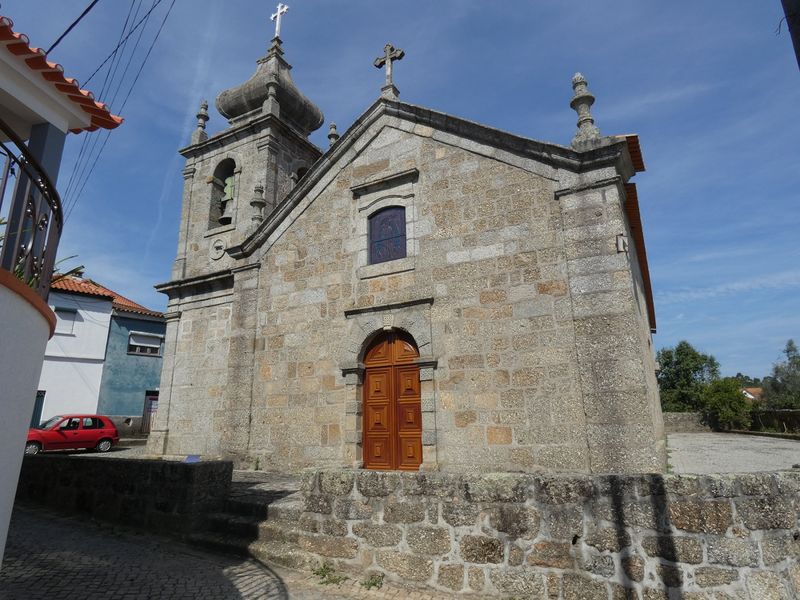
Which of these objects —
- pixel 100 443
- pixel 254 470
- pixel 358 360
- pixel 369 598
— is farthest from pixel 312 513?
pixel 100 443

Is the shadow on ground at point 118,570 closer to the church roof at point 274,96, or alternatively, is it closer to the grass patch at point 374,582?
the grass patch at point 374,582

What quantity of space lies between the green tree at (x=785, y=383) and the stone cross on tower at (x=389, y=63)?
118ft

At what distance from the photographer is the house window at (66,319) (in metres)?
21.5

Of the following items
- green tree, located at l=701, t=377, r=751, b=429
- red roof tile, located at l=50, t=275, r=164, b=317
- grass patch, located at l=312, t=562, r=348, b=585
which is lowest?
grass patch, located at l=312, t=562, r=348, b=585

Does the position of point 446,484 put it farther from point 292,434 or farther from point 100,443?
point 100,443

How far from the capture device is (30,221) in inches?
157

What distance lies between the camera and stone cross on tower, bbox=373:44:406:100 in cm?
979

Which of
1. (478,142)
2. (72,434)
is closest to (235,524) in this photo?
(478,142)

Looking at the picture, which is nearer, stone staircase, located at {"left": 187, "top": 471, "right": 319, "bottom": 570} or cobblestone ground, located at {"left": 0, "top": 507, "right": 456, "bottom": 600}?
cobblestone ground, located at {"left": 0, "top": 507, "right": 456, "bottom": 600}

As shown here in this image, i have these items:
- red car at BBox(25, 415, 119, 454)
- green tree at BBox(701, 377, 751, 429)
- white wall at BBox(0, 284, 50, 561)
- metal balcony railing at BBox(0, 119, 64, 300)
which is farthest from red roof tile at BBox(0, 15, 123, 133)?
green tree at BBox(701, 377, 751, 429)

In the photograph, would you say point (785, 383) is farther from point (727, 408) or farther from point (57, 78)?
point (57, 78)

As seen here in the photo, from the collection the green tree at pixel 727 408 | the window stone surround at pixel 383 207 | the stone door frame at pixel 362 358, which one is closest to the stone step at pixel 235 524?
the stone door frame at pixel 362 358

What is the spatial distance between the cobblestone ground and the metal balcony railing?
2578 millimetres

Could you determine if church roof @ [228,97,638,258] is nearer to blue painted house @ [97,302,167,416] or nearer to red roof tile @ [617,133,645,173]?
red roof tile @ [617,133,645,173]
